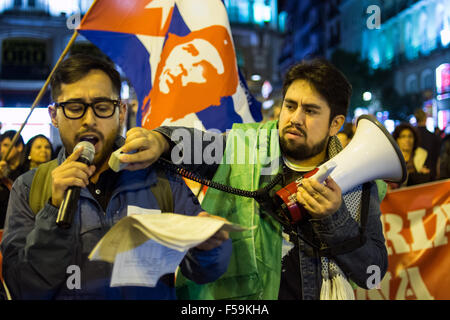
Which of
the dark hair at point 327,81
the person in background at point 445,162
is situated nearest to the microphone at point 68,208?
the dark hair at point 327,81

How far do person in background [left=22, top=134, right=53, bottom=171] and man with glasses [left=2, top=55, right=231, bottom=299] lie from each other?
131 inches

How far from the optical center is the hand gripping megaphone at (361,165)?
1942 mm

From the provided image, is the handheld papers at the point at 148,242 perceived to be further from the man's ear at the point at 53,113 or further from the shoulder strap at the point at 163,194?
the man's ear at the point at 53,113

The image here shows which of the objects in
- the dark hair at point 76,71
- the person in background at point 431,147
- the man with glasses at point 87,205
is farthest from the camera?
the person in background at point 431,147

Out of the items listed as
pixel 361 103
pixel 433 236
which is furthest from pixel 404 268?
pixel 361 103

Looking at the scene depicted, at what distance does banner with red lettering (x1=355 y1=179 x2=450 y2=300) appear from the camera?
3.71m

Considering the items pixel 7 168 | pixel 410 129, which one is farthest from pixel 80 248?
pixel 410 129

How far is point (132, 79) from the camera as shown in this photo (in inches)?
153

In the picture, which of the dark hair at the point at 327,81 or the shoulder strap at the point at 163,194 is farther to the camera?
the dark hair at the point at 327,81

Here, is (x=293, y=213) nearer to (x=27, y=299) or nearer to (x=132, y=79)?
(x=27, y=299)

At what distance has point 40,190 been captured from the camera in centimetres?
177

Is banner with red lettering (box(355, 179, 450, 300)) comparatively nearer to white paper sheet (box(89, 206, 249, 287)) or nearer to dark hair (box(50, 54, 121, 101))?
white paper sheet (box(89, 206, 249, 287))

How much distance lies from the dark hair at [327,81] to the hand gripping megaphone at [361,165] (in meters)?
0.24

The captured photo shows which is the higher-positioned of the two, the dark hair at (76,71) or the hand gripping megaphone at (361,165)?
the dark hair at (76,71)
